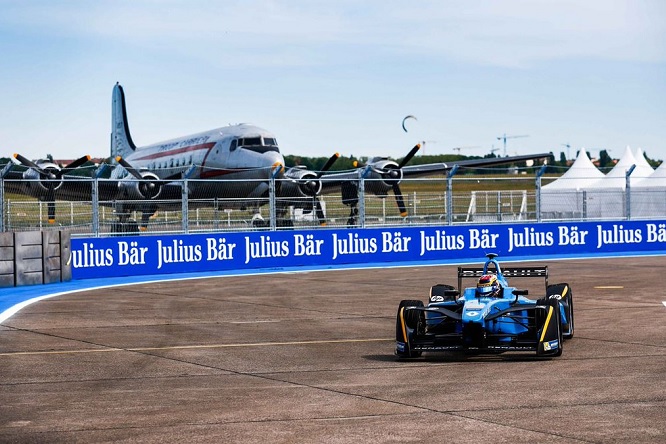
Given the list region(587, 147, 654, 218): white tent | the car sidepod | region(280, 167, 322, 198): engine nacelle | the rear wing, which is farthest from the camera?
region(587, 147, 654, 218): white tent

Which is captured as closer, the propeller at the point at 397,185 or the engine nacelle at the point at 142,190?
the propeller at the point at 397,185

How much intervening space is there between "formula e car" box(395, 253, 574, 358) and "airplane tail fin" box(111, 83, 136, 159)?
47.1m

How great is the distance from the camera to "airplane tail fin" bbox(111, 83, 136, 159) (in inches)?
2306

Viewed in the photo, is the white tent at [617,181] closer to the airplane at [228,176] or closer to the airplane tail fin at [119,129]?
the airplane at [228,176]

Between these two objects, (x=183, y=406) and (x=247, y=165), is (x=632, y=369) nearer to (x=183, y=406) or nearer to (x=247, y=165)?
(x=183, y=406)

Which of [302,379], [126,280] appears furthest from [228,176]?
[302,379]

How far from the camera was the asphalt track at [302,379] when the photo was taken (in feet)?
26.0

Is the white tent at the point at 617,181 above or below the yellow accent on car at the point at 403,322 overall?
above

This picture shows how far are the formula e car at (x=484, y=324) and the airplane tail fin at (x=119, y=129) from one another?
4709 centimetres

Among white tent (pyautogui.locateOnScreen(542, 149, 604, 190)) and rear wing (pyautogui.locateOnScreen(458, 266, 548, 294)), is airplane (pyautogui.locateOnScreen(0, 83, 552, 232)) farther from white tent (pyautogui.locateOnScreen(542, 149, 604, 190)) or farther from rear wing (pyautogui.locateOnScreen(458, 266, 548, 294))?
rear wing (pyautogui.locateOnScreen(458, 266, 548, 294))

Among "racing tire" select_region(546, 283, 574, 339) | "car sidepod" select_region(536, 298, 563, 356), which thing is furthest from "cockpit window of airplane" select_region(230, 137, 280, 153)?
"car sidepod" select_region(536, 298, 563, 356)

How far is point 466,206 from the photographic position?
33.3 metres

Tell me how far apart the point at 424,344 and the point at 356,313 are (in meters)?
5.44

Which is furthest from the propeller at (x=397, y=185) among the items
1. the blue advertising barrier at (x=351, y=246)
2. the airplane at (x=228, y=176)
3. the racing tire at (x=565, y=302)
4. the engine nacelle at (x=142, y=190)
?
the racing tire at (x=565, y=302)
